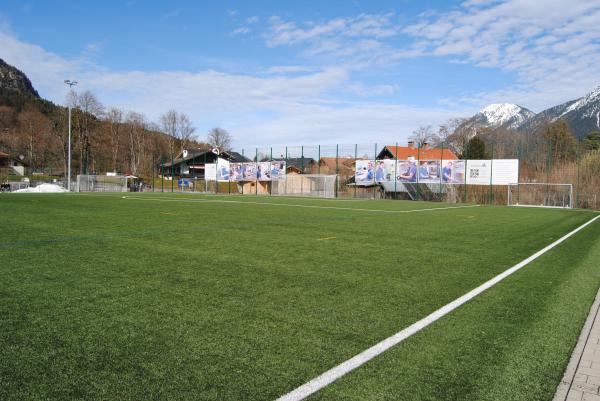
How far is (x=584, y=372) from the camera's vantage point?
3148mm

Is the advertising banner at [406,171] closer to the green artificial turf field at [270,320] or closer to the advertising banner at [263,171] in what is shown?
the advertising banner at [263,171]

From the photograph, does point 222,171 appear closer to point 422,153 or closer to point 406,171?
point 406,171

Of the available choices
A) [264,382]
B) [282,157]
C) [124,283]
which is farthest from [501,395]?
[282,157]

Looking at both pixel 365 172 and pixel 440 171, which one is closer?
pixel 440 171

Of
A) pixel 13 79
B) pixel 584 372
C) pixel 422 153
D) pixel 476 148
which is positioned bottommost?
pixel 584 372

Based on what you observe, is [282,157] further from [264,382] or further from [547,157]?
[264,382]

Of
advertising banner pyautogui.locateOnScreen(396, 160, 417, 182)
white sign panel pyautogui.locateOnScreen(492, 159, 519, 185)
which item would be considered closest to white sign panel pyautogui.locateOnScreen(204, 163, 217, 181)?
advertising banner pyautogui.locateOnScreen(396, 160, 417, 182)

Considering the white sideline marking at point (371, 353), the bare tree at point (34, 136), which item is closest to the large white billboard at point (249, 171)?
the white sideline marking at point (371, 353)

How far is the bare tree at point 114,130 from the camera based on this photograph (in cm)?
8019

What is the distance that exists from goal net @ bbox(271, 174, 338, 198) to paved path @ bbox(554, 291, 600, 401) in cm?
3655

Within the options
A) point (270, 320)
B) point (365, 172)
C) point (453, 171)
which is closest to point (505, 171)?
point (453, 171)

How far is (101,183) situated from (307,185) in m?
23.4

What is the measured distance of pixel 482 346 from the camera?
11.6 ft

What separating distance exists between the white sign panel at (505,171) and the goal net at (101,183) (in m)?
37.3
